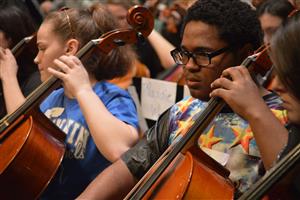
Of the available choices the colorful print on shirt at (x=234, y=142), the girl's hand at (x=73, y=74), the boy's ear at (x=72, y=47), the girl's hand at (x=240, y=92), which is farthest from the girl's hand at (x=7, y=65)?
the girl's hand at (x=240, y=92)

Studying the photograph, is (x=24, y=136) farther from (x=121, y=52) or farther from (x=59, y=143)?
(x=121, y=52)

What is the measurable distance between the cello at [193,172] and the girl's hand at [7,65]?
3.21 feet

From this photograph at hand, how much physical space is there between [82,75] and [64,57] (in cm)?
8

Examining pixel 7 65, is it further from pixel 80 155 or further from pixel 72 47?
pixel 80 155

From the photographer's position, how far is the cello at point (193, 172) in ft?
4.41

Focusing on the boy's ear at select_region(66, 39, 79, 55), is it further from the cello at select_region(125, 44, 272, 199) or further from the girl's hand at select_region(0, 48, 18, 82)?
the cello at select_region(125, 44, 272, 199)

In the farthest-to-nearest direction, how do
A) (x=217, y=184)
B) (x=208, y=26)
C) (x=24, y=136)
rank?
1. (x=24, y=136)
2. (x=208, y=26)
3. (x=217, y=184)

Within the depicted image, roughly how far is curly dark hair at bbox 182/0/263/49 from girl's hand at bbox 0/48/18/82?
0.91m

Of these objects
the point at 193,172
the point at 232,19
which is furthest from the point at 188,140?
the point at 232,19

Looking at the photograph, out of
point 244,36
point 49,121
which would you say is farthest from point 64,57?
point 244,36

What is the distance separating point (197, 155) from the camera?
1420 mm

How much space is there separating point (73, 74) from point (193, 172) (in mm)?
638

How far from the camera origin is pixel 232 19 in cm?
156

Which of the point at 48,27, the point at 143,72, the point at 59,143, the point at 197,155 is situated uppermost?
the point at 48,27
